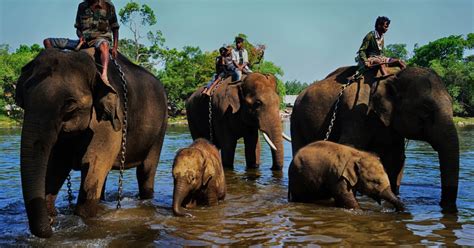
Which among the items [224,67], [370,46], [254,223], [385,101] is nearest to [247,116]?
[224,67]

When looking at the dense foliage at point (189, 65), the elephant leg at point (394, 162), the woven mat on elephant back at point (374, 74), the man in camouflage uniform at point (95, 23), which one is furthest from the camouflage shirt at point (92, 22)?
the dense foliage at point (189, 65)

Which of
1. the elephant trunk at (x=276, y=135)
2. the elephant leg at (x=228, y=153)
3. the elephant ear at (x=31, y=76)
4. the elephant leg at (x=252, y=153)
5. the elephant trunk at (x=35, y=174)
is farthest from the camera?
the elephant leg at (x=252, y=153)

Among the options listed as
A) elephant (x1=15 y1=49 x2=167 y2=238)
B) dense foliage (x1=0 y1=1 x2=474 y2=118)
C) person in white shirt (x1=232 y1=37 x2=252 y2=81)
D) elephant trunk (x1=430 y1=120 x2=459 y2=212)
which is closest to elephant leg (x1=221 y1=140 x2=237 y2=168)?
person in white shirt (x1=232 y1=37 x2=252 y2=81)

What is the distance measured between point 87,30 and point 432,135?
4923 mm

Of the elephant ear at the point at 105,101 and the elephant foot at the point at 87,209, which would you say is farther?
the elephant foot at the point at 87,209

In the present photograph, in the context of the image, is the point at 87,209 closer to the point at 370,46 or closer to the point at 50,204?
the point at 50,204

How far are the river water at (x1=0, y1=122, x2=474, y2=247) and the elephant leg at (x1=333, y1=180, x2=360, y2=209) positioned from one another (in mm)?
163

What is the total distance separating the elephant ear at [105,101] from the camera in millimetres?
5930

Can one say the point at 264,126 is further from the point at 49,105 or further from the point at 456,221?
the point at 49,105

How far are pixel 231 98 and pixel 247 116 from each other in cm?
60

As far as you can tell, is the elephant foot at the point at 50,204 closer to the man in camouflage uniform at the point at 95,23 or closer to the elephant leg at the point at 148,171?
the man in camouflage uniform at the point at 95,23

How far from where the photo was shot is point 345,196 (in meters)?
7.61

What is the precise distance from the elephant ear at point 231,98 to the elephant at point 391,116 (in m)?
2.44

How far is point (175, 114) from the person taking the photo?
5744 cm
